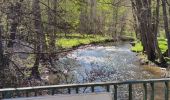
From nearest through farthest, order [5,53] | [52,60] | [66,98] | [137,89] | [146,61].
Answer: [66,98] < [5,53] < [52,60] < [137,89] < [146,61]

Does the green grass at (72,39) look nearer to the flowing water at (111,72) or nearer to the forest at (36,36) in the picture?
the forest at (36,36)

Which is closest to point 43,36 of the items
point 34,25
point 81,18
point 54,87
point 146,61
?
point 34,25

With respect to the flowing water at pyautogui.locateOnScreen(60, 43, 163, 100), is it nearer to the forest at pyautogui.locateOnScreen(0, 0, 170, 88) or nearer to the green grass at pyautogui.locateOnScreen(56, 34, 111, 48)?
the green grass at pyautogui.locateOnScreen(56, 34, 111, 48)

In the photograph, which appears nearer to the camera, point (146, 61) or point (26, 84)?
point (26, 84)

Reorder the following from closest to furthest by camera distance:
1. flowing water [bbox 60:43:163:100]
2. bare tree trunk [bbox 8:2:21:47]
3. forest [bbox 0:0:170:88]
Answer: bare tree trunk [bbox 8:2:21:47], forest [bbox 0:0:170:88], flowing water [bbox 60:43:163:100]

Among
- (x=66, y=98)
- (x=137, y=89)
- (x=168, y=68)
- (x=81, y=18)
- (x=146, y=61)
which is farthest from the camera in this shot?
(x=146, y=61)

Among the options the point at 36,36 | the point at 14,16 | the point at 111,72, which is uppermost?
the point at 14,16

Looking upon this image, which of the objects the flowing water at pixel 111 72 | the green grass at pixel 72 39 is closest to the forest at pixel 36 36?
the green grass at pixel 72 39

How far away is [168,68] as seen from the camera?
24.8m

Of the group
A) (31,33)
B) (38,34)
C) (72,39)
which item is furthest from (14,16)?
(72,39)

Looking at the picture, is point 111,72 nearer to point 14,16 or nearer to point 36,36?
point 36,36

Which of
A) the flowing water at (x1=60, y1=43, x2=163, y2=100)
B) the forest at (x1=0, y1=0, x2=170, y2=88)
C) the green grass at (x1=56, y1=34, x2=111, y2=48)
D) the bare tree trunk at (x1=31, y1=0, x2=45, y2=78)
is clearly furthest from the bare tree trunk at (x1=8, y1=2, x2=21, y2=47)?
the flowing water at (x1=60, y1=43, x2=163, y2=100)

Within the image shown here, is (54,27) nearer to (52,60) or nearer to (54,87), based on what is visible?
(52,60)

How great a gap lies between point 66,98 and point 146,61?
914 inches
